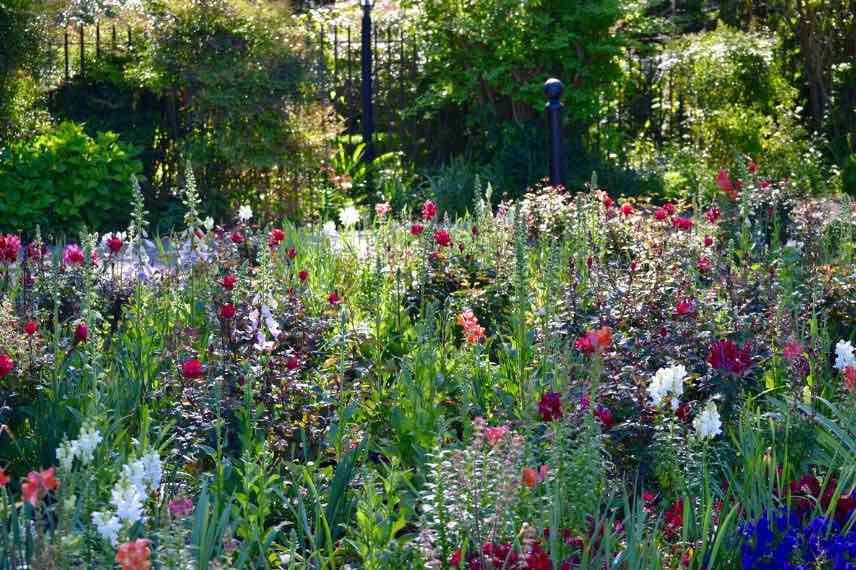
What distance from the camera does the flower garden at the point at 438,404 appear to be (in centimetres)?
281

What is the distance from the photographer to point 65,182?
9.00 meters

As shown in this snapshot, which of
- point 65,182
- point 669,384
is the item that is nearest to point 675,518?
point 669,384

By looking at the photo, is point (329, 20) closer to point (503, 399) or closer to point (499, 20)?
point (499, 20)

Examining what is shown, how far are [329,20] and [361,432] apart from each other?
10.0 m

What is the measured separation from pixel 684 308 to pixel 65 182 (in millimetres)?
6118

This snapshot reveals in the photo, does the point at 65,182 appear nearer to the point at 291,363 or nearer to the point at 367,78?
the point at 367,78

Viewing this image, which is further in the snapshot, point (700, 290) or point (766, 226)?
point (766, 226)

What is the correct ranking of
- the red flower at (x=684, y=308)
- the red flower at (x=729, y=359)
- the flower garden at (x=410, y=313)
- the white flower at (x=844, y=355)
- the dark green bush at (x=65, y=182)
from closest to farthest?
the flower garden at (x=410, y=313), the white flower at (x=844, y=355), the red flower at (x=729, y=359), the red flower at (x=684, y=308), the dark green bush at (x=65, y=182)

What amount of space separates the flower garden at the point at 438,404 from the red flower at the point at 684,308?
3 cm

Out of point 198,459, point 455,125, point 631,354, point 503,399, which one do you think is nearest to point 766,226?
point 631,354

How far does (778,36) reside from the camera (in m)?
13.1

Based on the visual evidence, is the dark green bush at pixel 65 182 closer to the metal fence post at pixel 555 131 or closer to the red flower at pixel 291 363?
the metal fence post at pixel 555 131

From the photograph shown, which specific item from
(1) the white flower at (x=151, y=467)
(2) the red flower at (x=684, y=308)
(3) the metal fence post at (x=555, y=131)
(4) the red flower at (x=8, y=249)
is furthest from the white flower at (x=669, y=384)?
(3) the metal fence post at (x=555, y=131)

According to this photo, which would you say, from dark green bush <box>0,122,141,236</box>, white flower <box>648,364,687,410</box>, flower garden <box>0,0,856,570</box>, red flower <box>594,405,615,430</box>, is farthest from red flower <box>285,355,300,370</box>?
dark green bush <box>0,122,141,236</box>
